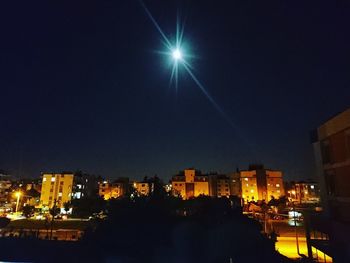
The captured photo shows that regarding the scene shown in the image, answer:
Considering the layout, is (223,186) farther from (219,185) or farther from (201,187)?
(201,187)

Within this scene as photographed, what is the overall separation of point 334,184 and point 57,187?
263 feet

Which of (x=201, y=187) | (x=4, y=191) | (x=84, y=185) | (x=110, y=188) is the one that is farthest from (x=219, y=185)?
(x=4, y=191)

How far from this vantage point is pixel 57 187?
275 ft

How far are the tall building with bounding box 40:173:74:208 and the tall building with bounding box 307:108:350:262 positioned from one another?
248ft

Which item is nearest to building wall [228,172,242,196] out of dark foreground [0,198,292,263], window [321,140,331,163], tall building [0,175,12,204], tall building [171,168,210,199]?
tall building [171,168,210,199]

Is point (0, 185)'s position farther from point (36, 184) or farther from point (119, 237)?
point (119, 237)

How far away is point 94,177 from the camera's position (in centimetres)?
10000

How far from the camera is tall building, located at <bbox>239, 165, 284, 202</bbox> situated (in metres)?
93.1

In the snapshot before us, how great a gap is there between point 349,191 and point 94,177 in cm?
9278

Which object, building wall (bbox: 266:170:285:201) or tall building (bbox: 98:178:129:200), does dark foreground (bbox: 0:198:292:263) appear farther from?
building wall (bbox: 266:170:285:201)

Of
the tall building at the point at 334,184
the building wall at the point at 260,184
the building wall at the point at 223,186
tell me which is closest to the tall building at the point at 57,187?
the building wall at the point at 223,186

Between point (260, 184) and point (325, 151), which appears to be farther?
point (260, 184)

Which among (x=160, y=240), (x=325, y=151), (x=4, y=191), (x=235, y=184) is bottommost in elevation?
(x=160, y=240)

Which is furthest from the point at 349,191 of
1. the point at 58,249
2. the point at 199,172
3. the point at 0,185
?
the point at 0,185
